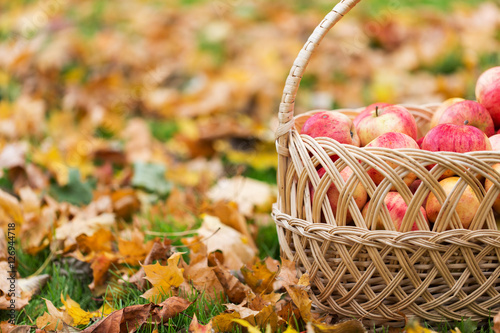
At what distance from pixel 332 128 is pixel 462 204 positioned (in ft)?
1.17

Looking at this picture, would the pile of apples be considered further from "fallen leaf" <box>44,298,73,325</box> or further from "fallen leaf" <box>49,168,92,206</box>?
"fallen leaf" <box>49,168,92,206</box>

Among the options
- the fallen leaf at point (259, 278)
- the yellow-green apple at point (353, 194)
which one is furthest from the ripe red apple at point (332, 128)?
the fallen leaf at point (259, 278)

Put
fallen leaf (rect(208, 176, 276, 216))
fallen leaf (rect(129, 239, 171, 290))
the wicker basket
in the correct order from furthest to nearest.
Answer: fallen leaf (rect(208, 176, 276, 216)) → fallen leaf (rect(129, 239, 171, 290)) → the wicker basket

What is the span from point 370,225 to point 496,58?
7.91ft

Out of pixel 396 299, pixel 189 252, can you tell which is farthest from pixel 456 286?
pixel 189 252

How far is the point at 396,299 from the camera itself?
1.09 m

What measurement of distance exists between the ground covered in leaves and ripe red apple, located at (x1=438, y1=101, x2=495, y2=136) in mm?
507

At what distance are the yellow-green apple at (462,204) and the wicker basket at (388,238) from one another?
0.03 meters

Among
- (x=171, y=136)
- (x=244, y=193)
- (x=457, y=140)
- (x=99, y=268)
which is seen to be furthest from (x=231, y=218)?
(x=171, y=136)

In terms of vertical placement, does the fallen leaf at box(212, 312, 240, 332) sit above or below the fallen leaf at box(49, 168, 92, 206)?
above

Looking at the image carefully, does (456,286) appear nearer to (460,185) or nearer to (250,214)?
(460,185)

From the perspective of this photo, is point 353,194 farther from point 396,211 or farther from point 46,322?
point 46,322

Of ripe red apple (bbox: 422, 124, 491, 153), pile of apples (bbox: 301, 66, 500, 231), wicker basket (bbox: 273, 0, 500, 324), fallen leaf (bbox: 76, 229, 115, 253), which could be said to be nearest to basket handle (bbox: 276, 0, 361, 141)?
wicker basket (bbox: 273, 0, 500, 324)

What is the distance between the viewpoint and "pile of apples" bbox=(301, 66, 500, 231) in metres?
1.06
